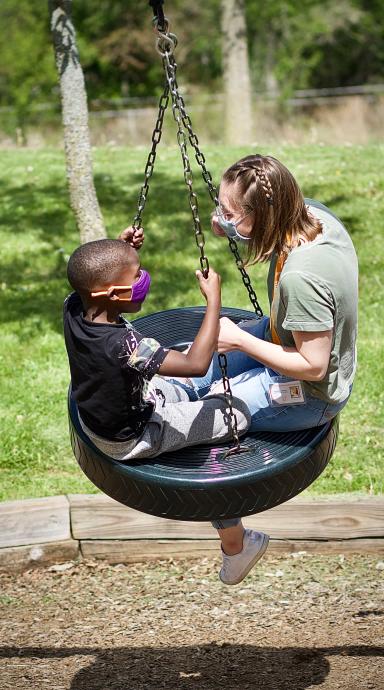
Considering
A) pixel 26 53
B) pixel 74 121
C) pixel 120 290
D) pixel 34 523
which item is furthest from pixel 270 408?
pixel 26 53

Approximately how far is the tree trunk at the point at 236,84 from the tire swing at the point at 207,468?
13.2 m

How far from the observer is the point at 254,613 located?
4488mm

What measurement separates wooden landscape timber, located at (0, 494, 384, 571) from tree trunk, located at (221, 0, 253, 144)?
12077 mm

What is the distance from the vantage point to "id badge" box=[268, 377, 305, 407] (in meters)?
3.23

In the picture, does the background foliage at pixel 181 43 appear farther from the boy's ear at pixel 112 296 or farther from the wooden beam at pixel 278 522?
the boy's ear at pixel 112 296

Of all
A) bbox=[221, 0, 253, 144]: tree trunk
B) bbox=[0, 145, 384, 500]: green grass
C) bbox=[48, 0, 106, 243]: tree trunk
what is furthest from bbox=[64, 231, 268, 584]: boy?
bbox=[221, 0, 253, 144]: tree trunk

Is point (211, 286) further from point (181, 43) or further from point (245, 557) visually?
point (181, 43)

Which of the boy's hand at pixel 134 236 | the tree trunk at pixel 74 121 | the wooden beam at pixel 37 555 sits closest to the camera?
the boy's hand at pixel 134 236

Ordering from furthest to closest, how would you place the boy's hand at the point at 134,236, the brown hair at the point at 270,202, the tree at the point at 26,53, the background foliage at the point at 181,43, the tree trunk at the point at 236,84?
the background foliage at the point at 181,43 → the tree at the point at 26,53 → the tree trunk at the point at 236,84 → the boy's hand at the point at 134,236 → the brown hair at the point at 270,202

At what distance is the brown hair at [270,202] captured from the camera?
305cm

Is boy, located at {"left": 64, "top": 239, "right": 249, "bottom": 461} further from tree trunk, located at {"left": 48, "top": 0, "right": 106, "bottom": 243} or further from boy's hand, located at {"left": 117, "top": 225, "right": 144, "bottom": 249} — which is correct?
tree trunk, located at {"left": 48, "top": 0, "right": 106, "bottom": 243}

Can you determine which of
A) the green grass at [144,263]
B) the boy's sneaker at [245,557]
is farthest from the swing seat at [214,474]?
the green grass at [144,263]

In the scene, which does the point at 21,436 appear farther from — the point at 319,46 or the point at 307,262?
the point at 319,46

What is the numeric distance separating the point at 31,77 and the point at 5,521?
1241 inches
